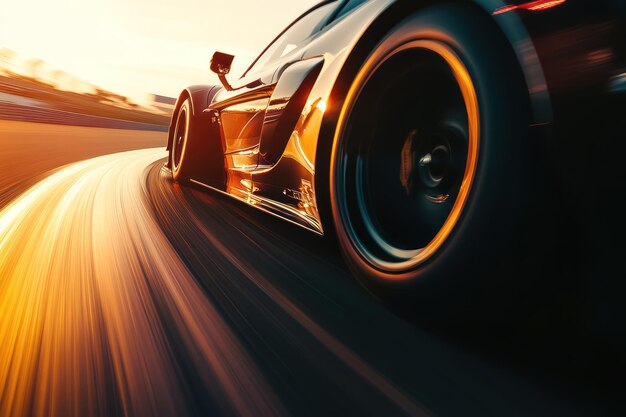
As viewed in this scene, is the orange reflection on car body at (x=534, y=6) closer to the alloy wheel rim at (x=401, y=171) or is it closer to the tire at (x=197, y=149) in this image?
the alloy wheel rim at (x=401, y=171)

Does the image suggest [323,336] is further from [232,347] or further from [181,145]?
[181,145]

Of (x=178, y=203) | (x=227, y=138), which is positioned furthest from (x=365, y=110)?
(x=178, y=203)

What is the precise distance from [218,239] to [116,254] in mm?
524

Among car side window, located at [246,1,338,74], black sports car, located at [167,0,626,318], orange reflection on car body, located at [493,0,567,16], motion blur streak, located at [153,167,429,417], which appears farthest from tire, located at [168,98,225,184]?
orange reflection on car body, located at [493,0,567,16]

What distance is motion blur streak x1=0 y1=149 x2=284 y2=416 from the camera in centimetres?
110

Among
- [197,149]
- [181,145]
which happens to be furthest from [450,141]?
[181,145]

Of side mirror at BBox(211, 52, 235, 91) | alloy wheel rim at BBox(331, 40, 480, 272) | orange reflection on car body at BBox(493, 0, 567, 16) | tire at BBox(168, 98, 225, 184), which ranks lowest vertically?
tire at BBox(168, 98, 225, 184)

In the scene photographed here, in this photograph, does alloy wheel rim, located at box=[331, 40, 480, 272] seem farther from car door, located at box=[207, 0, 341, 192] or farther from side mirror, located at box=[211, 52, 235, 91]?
side mirror, located at box=[211, 52, 235, 91]

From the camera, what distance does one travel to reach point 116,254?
2230 millimetres

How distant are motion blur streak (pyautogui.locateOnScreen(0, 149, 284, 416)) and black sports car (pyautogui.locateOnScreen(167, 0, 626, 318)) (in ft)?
1.72

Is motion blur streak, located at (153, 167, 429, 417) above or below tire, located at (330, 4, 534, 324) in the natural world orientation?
below

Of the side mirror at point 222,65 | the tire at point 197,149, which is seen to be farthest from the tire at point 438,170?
the side mirror at point 222,65

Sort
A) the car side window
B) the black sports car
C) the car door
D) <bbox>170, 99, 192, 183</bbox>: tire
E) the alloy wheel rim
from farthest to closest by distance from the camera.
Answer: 1. <bbox>170, 99, 192, 183</bbox>: tire
2. the car side window
3. the car door
4. the alloy wheel rim
5. the black sports car

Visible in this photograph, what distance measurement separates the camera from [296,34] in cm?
318
